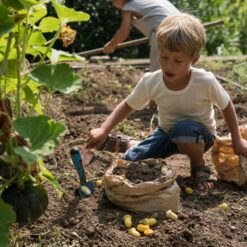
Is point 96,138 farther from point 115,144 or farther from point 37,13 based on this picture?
point 37,13

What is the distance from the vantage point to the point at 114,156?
4055 millimetres

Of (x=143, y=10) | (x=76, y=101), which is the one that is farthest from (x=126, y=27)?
(x=76, y=101)

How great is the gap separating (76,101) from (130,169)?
2413 millimetres

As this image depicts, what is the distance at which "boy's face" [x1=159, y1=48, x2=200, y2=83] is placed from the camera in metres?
3.51

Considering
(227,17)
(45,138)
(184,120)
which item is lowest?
(227,17)

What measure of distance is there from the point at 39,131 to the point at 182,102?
1.70 metres

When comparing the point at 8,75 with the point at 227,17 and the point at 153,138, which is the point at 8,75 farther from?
the point at 227,17

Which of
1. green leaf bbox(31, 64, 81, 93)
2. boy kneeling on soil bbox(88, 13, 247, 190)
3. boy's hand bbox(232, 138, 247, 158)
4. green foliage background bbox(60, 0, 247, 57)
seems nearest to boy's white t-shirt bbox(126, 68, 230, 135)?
boy kneeling on soil bbox(88, 13, 247, 190)

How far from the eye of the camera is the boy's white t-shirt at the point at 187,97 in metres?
3.67

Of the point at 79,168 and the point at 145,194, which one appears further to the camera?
the point at 79,168

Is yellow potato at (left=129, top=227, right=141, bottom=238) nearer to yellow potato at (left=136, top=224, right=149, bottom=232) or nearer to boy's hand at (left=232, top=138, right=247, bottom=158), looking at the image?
yellow potato at (left=136, top=224, right=149, bottom=232)

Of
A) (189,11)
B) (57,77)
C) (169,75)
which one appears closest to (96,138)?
(169,75)

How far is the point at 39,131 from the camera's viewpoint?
2.20m

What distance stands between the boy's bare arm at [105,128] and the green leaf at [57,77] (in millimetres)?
1195
